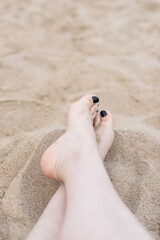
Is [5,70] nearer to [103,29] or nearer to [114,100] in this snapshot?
[114,100]

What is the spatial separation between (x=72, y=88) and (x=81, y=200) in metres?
0.90

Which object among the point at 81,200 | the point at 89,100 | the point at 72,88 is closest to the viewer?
the point at 81,200

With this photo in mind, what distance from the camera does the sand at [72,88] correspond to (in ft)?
2.98

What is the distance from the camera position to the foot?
88cm

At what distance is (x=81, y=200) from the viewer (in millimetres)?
710

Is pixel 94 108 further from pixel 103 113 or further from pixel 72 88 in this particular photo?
pixel 72 88

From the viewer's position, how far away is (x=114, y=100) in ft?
4.65

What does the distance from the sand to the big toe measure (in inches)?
1.9

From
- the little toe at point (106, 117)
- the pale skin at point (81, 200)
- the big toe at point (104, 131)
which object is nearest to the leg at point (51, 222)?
the pale skin at point (81, 200)

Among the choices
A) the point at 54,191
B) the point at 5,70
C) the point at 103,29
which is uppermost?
the point at 103,29

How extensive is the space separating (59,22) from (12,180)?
71.3 inches

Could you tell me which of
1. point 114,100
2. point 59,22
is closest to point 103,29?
point 59,22

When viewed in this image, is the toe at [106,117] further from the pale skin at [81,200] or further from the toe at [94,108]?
the pale skin at [81,200]

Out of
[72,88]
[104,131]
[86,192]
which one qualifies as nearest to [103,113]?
[104,131]
